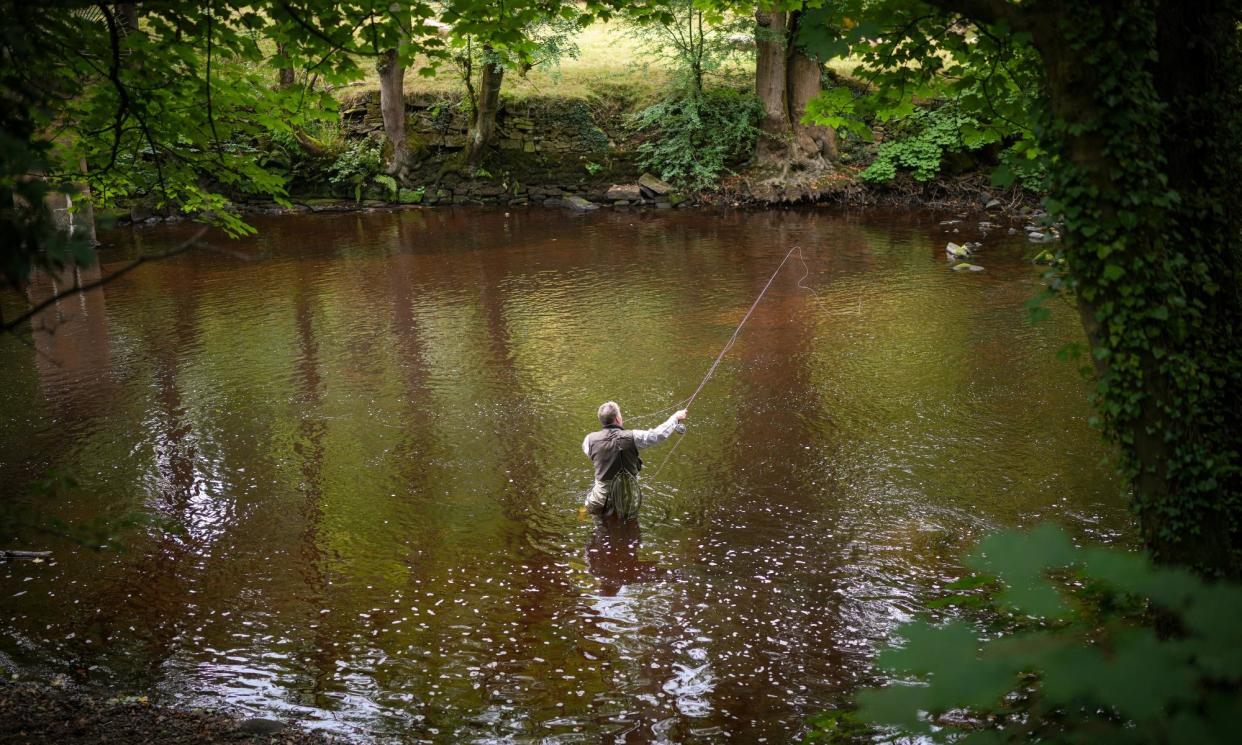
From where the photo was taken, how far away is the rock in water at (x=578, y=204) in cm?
2686

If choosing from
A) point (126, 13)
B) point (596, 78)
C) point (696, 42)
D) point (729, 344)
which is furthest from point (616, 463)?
point (596, 78)

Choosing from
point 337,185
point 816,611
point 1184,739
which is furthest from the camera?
point 337,185

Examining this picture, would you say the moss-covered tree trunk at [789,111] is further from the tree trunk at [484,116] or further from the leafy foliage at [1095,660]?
the leafy foliage at [1095,660]

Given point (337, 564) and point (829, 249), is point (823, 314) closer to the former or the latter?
point (829, 249)

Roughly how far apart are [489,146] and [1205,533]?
86.4ft

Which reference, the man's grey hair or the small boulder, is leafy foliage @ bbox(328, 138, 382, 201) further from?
the man's grey hair

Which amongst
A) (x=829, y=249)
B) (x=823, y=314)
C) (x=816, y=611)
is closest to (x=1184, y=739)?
(x=816, y=611)

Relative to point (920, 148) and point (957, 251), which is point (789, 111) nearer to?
point (920, 148)

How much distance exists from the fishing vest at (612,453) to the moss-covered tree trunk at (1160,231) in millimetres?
4743

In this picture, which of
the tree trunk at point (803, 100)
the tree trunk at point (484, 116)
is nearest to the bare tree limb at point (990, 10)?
the tree trunk at point (803, 100)

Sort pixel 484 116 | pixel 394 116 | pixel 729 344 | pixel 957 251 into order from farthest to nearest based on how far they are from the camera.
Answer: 1. pixel 394 116
2. pixel 484 116
3. pixel 957 251
4. pixel 729 344

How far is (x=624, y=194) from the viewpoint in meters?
27.3

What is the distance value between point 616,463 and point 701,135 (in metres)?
20.6

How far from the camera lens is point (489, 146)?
93.3 ft
